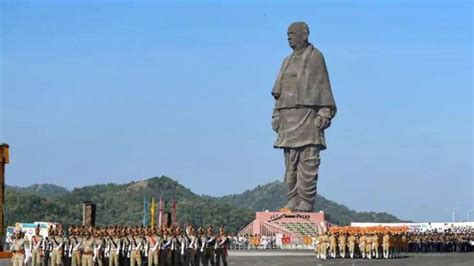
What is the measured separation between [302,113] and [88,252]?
66.4 meters

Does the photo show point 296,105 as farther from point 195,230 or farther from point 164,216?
point 195,230

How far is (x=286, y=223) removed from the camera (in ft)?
322

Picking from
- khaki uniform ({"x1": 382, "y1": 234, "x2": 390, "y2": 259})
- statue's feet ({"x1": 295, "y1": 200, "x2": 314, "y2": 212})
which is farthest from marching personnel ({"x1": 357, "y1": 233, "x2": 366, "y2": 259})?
statue's feet ({"x1": 295, "y1": 200, "x2": 314, "y2": 212})

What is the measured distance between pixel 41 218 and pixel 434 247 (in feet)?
183

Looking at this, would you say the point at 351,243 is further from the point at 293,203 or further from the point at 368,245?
the point at 293,203

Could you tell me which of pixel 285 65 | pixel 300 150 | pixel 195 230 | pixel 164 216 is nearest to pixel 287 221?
pixel 300 150

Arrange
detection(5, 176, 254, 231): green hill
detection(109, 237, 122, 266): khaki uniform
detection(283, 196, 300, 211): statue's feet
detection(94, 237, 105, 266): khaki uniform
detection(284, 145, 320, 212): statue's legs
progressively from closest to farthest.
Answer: detection(94, 237, 105, 266): khaki uniform
detection(109, 237, 122, 266): khaki uniform
detection(284, 145, 320, 212): statue's legs
detection(283, 196, 300, 211): statue's feet
detection(5, 176, 254, 231): green hill

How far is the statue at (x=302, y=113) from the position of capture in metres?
101

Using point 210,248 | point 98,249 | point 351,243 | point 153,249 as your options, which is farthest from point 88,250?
point 351,243

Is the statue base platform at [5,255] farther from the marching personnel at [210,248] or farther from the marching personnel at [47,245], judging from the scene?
the marching personnel at [210,248]

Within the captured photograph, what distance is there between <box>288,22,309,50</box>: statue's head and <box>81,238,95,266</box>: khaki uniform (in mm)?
67310

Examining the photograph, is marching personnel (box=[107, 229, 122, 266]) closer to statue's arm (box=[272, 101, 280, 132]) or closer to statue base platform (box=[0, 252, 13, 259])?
statue base platform (box=[0, 252, 13, 259])

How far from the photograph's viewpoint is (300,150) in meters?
102

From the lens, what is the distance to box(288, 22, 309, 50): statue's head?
101438mm
